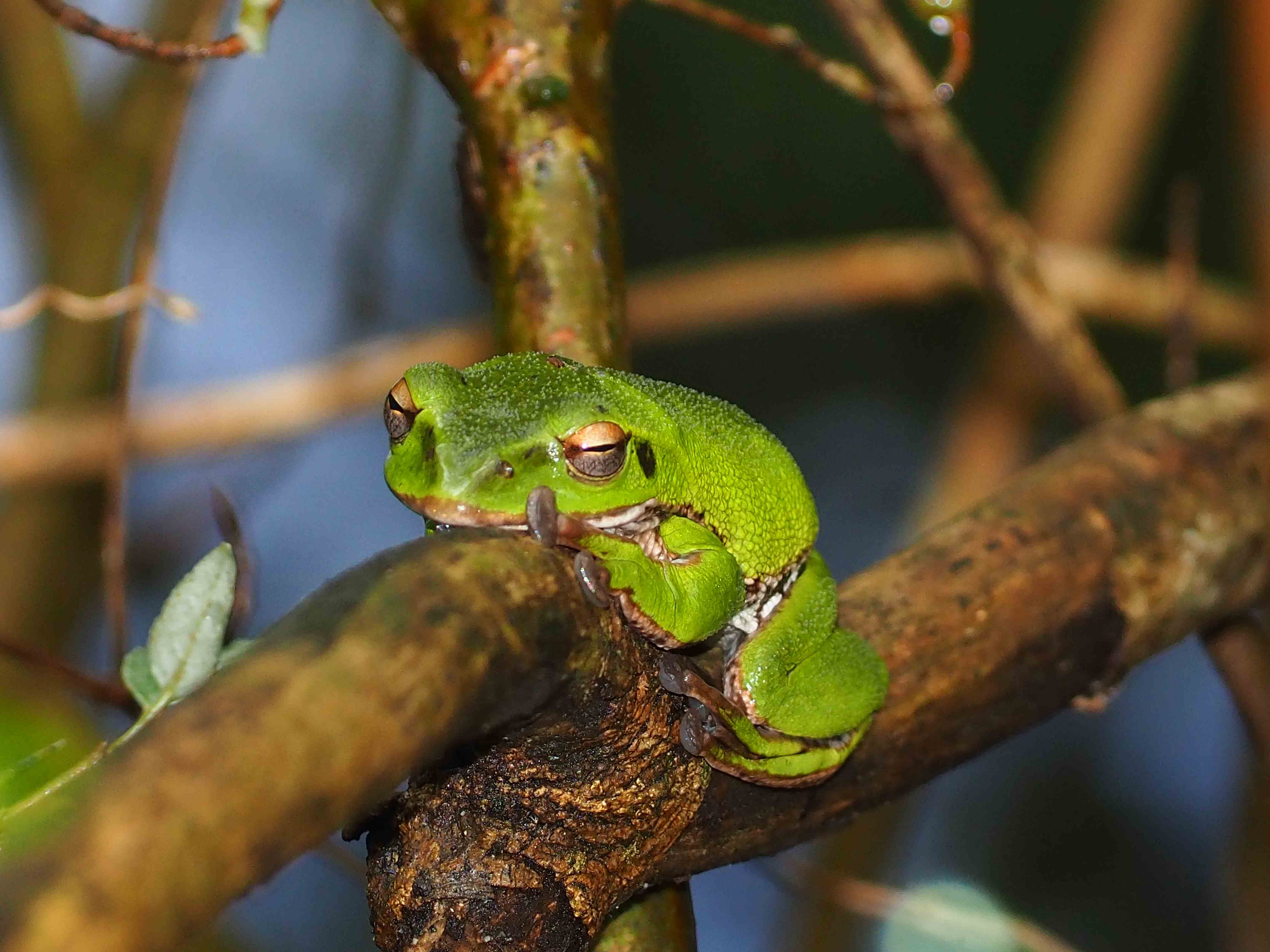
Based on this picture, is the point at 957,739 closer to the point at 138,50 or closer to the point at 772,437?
the point at 772,437

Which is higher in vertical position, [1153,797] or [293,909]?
[1153,797]

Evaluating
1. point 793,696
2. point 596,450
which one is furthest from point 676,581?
point 793,696

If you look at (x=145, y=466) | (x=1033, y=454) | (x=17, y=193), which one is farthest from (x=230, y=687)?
(x=1033, y=454)

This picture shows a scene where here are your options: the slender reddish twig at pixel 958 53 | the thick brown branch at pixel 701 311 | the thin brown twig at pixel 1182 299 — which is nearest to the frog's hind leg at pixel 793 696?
the slender reddish twig at pixel 958 53

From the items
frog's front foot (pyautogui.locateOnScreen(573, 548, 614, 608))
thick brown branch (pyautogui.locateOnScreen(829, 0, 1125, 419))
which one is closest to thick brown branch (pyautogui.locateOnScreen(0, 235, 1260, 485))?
thick brown branch (pyautogui.locateOnScreen(829, 0, 1125, 419))

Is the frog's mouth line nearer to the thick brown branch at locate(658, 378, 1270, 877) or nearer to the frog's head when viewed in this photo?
the frog's head

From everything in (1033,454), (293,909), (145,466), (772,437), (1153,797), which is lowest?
(293,909)

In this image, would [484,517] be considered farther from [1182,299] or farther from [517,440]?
[1182,299]
